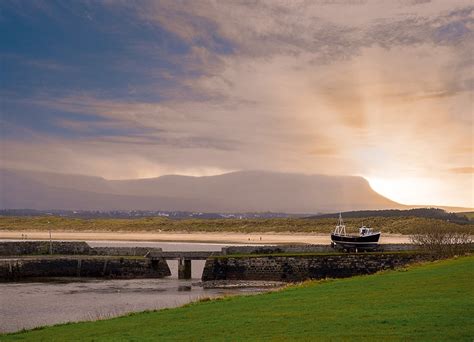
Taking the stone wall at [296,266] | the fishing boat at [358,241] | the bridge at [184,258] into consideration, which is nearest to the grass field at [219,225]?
the fishing boat at [358,241]

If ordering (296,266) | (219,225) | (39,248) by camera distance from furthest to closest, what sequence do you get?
(219,225)
(39,248)
(296,266)

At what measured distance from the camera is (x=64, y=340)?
19.8 m

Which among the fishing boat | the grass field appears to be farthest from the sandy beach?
the fishing boat

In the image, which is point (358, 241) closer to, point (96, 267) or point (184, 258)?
point (184, 258)

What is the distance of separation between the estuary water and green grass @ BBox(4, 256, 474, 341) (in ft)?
22.0

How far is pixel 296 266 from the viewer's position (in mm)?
50281

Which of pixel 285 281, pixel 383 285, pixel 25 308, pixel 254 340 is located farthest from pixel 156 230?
pixel 254 340

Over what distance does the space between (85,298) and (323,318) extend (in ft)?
77.7

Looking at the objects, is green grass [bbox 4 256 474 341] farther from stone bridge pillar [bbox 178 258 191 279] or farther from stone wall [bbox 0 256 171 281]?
stone wall [bbox 0 256 171 281]

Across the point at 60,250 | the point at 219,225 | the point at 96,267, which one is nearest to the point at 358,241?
the point at 96,267

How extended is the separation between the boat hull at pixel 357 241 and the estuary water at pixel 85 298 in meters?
14.3

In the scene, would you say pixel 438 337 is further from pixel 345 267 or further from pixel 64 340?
pixel 345 267

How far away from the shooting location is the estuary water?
31.0 m

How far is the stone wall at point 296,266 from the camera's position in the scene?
50.0 meters
